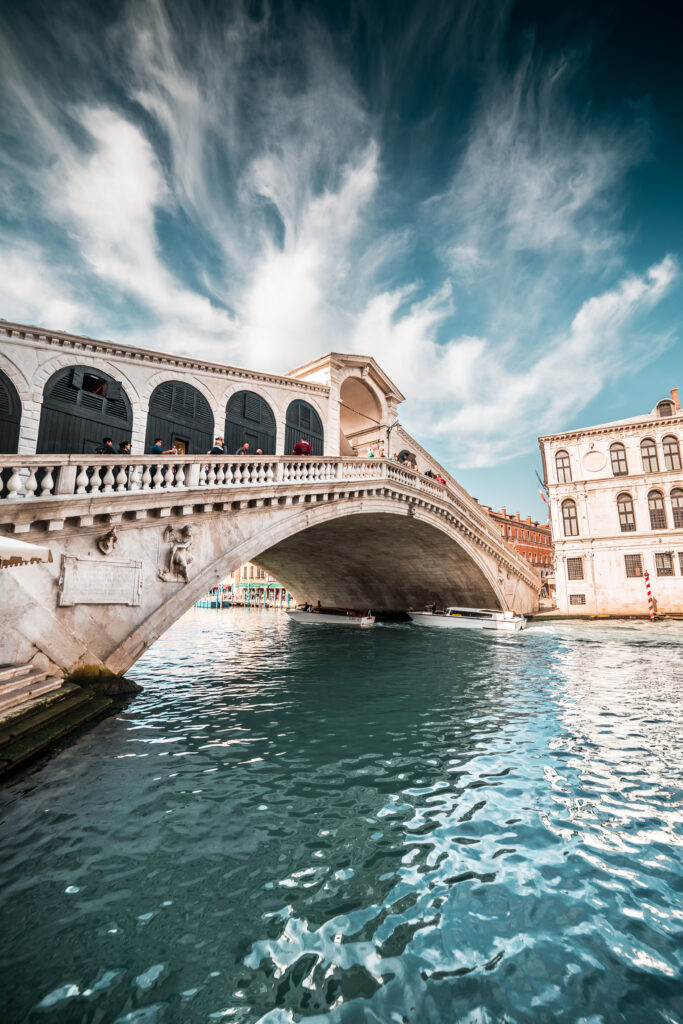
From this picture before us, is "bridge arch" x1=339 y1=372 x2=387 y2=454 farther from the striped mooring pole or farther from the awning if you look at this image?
the striped mooring pole

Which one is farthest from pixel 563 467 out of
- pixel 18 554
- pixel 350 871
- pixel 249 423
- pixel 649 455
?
pixel 18 554

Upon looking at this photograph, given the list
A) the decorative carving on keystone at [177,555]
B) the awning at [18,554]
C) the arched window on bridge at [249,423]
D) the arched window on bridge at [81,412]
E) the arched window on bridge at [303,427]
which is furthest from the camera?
the arched window on bridge at [303,427]

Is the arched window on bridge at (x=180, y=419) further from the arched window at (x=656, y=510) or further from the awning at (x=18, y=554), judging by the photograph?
the arched window at (x=656, y=510)

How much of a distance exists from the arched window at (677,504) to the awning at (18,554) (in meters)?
37.7

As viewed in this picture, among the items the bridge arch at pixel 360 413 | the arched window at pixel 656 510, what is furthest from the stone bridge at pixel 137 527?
the arched window at pixel 656 510

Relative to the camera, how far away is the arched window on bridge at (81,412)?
12.2m

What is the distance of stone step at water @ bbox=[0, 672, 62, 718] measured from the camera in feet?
22.6

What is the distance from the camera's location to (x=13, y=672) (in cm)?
768

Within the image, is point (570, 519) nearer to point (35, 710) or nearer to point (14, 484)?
point (14, 484)

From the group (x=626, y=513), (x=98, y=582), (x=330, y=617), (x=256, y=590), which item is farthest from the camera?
(x=256, y=590)

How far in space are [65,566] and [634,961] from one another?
979 cm

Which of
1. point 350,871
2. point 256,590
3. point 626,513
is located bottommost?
point 350,871

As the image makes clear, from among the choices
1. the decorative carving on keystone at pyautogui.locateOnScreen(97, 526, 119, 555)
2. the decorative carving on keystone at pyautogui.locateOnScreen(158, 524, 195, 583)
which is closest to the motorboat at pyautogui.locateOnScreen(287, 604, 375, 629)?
the decorative carving on keystone at pyautogui.locateOnScreen(158, 524, 195, 583)

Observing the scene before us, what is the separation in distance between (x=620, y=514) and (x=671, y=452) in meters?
5.50
